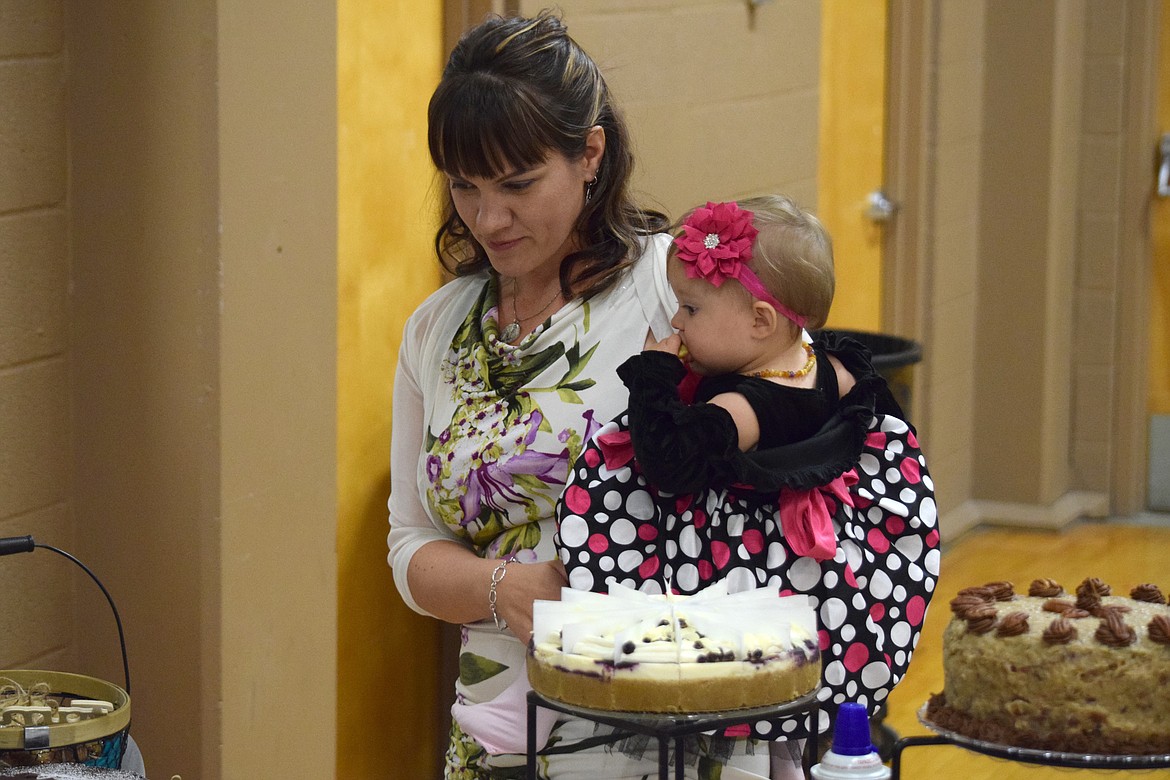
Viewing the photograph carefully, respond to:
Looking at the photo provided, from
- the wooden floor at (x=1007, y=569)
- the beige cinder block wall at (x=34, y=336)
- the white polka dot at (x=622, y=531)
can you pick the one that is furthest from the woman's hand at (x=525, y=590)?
the wooden floor at (x=1007, y=569)

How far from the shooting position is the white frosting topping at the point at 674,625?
140 cm

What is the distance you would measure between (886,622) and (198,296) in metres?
1.02

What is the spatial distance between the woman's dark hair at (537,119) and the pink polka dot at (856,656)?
53cm

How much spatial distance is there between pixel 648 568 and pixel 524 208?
45cm

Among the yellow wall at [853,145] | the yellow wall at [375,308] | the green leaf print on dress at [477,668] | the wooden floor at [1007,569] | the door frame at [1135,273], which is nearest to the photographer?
the green leaf print on dress at [477,668]

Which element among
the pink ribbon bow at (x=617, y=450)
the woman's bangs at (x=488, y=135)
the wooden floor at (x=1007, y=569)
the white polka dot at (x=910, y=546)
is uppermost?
the woman's bangs at (x=488, y=135)

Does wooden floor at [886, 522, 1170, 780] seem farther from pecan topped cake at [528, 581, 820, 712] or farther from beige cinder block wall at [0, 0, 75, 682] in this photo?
pecan topped cake at [528, 581, 820, 712]

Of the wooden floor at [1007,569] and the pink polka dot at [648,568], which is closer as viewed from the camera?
the pink polka dot at [648,568]

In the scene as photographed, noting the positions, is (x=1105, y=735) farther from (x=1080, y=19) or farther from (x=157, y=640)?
(x=1080, y=19)

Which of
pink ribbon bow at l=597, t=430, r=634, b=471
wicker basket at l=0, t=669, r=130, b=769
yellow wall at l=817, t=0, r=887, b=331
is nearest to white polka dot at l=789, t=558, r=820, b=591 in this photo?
pink ribbon bow at l=597, t=430, r=634, b=471

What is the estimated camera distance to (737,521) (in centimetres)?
169

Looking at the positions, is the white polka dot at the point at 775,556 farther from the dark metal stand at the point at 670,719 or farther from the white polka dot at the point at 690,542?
the dark metal stand at the point at 670,719

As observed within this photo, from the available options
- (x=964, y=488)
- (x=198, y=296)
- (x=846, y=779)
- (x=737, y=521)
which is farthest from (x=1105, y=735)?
(x=964, y=488)

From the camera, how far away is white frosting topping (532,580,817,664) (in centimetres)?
140
